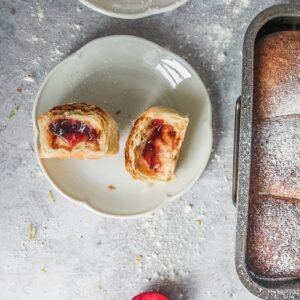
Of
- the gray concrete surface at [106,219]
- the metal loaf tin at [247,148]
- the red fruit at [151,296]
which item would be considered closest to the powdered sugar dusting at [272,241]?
the metal loaf tin at [247,148]

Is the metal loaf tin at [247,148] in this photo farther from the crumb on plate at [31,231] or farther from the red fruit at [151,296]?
the crumb on plate at [31,231]

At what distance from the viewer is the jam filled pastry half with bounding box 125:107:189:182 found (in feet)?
5.35

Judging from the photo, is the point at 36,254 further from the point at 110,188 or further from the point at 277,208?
the point at 277,208

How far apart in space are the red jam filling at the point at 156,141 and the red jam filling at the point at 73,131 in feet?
0.56

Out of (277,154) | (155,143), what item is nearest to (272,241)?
(277,154)

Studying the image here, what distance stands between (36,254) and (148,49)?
79 cm

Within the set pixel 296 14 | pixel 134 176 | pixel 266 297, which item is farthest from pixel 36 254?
pixel 296 14

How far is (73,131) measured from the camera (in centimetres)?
163

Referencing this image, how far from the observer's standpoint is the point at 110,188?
5.77 ft

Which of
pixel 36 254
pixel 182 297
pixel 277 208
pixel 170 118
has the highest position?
pixel 170 118

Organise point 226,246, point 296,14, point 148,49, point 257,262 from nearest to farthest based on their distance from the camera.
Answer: point 296,14 < point 257,262 < point 148,49 < point 226,246

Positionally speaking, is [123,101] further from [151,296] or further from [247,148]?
[151,296]

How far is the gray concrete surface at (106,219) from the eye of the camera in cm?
180

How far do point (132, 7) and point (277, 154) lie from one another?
2.16 feet
